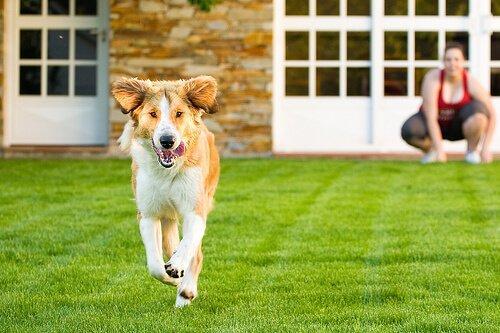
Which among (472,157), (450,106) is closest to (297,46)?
(450,106)

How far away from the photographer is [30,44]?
59.7 feet

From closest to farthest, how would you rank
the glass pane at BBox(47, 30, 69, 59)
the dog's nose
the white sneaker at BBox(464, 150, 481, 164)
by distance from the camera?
the dog's nose
the white sneaker at BBox(464, 150, 481, 164)
the glass pane at BBox(47, 30, 69, 59)

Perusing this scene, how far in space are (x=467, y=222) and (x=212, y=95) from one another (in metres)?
4.00

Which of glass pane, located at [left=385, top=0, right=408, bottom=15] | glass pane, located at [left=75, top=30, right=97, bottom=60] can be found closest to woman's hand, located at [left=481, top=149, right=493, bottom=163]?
glass pane, located at [left=385, top=0, right=408, bottom=15]

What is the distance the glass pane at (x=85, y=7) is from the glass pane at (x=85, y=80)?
29.5 inches

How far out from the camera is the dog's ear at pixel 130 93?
19.6 feet

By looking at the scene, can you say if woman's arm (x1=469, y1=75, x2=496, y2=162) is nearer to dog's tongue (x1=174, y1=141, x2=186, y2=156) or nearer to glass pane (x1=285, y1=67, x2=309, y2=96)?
glass pane (x1=285, y1=67, x2=309, y2=96)

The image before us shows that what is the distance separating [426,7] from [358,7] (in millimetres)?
925

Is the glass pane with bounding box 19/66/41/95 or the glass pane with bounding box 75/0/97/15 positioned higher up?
the glass pane with bounding box 75/0/97/15

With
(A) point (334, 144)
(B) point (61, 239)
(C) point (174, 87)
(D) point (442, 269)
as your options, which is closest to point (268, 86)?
(A) point (334, 144)

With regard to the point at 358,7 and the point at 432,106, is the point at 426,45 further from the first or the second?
the point at 432,106

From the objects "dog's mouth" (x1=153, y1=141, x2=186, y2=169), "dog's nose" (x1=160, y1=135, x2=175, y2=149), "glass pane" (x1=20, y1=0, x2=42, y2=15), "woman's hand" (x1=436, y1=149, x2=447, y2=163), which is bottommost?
"dog's mouth" (x1=153, y1=141, x2=186, y2=169)

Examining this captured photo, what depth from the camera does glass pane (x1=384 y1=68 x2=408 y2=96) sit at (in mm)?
18234

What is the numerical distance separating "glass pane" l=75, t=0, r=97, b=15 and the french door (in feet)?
8.21
